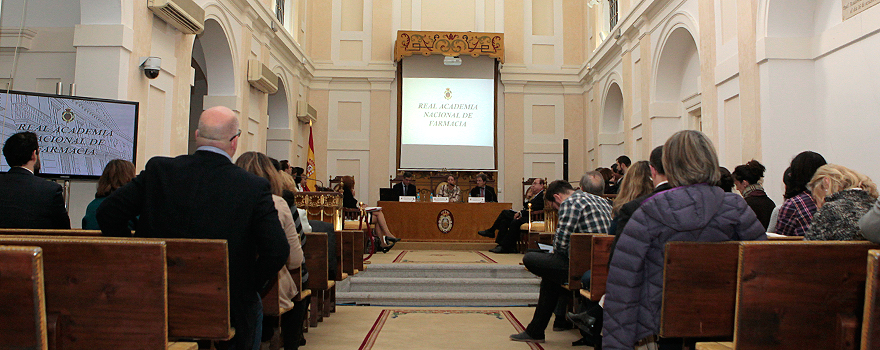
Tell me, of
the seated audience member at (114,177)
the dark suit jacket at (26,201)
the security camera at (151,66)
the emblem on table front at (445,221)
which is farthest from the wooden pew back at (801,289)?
the emblem on table front at (445,221)

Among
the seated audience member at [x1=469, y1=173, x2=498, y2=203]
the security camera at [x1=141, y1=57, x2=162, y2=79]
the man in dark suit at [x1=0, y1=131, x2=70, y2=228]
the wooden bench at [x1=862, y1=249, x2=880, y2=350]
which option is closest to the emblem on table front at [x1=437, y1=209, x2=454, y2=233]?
the seated audience member at [x1=469, y1=173, x2=498, y2=203]

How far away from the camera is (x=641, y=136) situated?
28.2ft

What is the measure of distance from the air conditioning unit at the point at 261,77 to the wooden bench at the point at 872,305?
25.4ft

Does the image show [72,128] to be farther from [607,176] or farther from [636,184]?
[607,176]

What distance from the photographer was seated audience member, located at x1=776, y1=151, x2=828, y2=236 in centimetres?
287

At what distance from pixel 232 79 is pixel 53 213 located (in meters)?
5.14

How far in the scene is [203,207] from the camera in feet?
5.87

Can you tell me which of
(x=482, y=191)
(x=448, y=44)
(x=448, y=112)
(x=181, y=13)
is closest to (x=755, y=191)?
(x=181, y=13)

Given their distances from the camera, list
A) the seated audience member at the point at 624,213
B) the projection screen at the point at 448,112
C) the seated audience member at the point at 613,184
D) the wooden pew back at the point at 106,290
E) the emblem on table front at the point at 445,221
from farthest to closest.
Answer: the projection screen at the point at 448,112 < the emblem on table front at the point at 445,221 < the seated audience member at the point at 613,184 < the seated audience member at the point at 624,213 < the wooden pew back at the point at 106,290

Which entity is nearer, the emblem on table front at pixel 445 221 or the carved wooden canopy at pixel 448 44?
the emblem on table front at pixel 445 221

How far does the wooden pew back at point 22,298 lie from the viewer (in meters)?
1.22

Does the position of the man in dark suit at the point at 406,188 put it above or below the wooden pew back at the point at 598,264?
above

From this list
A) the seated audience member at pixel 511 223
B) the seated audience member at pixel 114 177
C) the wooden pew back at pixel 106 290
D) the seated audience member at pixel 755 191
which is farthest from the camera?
the seated audience member at pixel 511 223

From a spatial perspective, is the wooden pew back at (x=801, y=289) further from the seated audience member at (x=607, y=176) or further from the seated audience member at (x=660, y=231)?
the seated audience member at (x=607, y=176)
